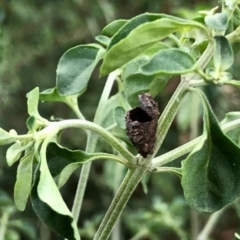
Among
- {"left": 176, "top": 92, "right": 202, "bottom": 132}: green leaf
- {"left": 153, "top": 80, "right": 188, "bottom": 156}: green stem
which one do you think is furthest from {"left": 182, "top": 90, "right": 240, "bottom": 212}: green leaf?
{"left": 176, "top": 92, "right": 202, "bottom": 132}: green leaf

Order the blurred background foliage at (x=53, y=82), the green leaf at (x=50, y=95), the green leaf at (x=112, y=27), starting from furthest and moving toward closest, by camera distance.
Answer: the blurred background foliage at (x=53, y=82), the green leaf at (x=50, y=95), the green leaf at (x=112, y=27)

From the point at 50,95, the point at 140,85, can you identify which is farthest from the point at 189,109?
the point at 140,85

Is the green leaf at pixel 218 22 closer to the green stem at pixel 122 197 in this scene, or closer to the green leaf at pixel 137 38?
the green leaf at pixel 137 38

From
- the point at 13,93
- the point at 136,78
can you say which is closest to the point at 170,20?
the point at 136,78

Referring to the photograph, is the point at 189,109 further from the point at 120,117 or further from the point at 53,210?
the point at 53,210

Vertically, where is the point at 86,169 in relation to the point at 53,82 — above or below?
above

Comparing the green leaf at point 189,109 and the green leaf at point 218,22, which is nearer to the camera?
the green leaf at point 218,22

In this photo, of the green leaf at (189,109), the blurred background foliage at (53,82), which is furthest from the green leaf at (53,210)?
the blurred background foliage at (53,82)

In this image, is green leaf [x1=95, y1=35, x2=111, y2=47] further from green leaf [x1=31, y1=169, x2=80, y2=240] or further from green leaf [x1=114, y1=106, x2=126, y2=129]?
green leaf [x1=31, y1=169, x2=80, y2=240]
